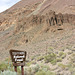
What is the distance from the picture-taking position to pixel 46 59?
11680mm

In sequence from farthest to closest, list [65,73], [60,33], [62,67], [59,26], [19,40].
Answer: [19,40], [59,26], [60,33], [62,67], [65,73]

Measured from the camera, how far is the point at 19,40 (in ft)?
93.9

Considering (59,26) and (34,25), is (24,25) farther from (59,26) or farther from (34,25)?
(59,26)

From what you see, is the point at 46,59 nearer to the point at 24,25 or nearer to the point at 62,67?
the point at 62,67

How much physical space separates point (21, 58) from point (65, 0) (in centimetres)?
6198

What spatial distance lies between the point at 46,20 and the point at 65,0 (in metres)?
42.2

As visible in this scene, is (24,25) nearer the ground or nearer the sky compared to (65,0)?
nearer the ground

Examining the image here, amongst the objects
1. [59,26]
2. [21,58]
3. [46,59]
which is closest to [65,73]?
[21,58]

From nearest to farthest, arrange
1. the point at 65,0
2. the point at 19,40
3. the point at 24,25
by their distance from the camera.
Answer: the point at 19,40 → the point at 24,25 → the point at 65,0

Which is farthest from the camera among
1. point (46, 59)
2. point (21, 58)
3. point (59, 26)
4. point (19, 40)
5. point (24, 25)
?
point (24, 25)

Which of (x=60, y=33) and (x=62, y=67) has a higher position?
(x=60, y=33)

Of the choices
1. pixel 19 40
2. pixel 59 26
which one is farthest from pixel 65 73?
pixel 19 40

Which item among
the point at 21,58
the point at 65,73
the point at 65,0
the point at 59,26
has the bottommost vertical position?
the point at 65,73

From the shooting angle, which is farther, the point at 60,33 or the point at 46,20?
the point at 46,20
